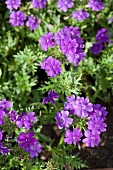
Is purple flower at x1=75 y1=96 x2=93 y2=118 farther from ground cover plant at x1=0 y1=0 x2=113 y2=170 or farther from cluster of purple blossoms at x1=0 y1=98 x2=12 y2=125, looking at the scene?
cluster of purple blossoms at x1=0 y1=98 x2=12 y2=125

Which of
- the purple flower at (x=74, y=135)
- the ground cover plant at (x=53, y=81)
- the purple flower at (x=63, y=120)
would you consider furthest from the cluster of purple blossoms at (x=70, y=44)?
the purple flower at (x=74, y=135)

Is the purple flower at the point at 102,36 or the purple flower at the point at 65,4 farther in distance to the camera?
the purple flower at the point at 102,36

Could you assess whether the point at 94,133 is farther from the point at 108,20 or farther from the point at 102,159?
the point at 108,20

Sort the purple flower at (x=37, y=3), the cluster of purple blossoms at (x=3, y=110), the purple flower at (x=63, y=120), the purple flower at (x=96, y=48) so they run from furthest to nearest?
the purple flower at (x=96, y=48) < the purple flower at (x=37, y=3) < the purple flower at (x=63, y=120) < the cluster of purple blossoms at (x=3, y=110)

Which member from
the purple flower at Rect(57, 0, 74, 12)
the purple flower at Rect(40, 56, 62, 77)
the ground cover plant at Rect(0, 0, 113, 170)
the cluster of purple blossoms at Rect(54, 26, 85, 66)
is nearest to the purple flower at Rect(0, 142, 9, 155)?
the ground cover plant at Rect(0, 0, 113, 170)

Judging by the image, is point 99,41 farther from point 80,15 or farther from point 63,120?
point 63,120

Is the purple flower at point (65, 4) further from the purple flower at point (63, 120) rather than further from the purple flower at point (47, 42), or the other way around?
the purple flower at point (63, 120)

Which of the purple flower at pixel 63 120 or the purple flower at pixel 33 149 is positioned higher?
the purple flower at pixel 63 120

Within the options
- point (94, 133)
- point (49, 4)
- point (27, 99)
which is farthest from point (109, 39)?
point (94, 133)
